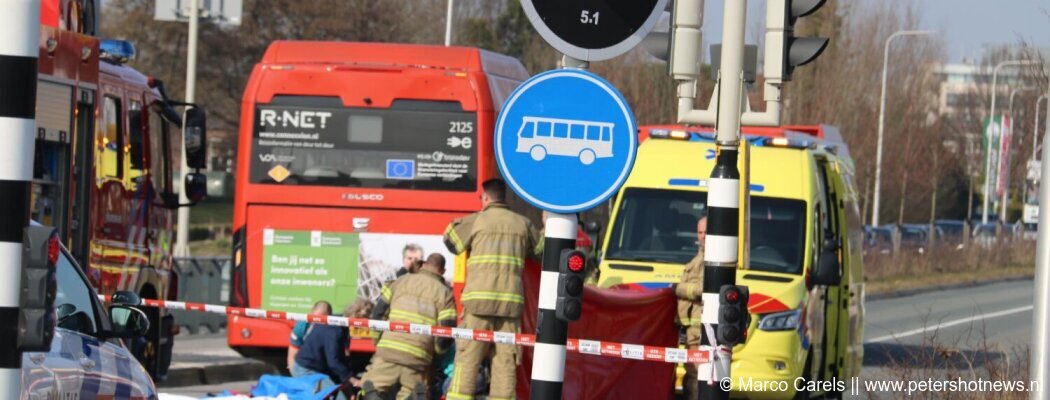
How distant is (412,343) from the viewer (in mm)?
10969

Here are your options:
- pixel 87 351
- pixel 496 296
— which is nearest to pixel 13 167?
pixel 87 351

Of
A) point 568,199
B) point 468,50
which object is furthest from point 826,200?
point 568,199

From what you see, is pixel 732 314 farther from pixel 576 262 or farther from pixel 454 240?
pixel 454 240

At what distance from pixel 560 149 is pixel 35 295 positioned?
9.64 feet

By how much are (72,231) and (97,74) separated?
1144 millimetres

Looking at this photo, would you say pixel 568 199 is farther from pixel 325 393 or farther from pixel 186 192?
pixel 186 192

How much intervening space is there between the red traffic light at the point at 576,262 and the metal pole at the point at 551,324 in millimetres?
106

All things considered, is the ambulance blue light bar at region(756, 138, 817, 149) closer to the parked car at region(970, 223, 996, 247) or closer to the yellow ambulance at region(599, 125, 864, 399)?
the yellow ambulance at region(599, 125, 864, 399)

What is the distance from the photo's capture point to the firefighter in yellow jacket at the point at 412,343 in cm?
1097

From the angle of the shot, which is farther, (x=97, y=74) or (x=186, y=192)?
(x=186, y=192)

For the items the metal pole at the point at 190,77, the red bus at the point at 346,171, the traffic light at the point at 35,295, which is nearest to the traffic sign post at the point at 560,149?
the traffic light at the point at 35,295

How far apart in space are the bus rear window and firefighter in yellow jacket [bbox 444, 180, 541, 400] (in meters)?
3.64

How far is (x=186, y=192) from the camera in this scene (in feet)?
48.1

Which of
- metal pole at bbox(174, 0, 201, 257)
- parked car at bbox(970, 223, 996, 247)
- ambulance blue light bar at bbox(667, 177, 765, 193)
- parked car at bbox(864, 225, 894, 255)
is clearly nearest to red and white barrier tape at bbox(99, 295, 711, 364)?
ambulance blue light bar at bbox(667, 177, 765, 193)
